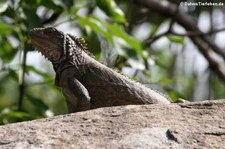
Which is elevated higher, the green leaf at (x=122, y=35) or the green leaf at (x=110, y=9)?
the green leaf at (x=110, y=9)

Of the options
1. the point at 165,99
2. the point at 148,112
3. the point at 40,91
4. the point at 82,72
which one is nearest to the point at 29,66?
the point at 82,72

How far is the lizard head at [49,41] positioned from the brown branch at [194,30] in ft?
12.0

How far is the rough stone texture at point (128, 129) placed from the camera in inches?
200

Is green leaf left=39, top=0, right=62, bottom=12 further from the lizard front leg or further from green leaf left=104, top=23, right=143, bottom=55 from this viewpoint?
the lizard front leg

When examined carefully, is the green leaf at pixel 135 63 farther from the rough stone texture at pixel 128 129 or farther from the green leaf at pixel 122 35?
the rough stone texture at pixel 128 129

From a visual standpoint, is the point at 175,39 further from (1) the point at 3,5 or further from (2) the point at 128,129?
(2) the point at 128,129

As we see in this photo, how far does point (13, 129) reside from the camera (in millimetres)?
5293

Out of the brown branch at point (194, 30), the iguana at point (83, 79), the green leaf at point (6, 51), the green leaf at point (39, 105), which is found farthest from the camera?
the brown branch at point (194, 30)

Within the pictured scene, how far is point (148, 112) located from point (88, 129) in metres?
0.53

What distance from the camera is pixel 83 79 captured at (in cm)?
688

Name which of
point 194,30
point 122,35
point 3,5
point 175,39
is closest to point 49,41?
point 3,5

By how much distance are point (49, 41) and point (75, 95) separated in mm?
961

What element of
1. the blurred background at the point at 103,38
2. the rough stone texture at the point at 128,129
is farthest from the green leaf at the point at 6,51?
the rough stone texture at the point at 128,129

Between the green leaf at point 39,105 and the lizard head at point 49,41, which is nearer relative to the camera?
the lizard head at point 49,41
